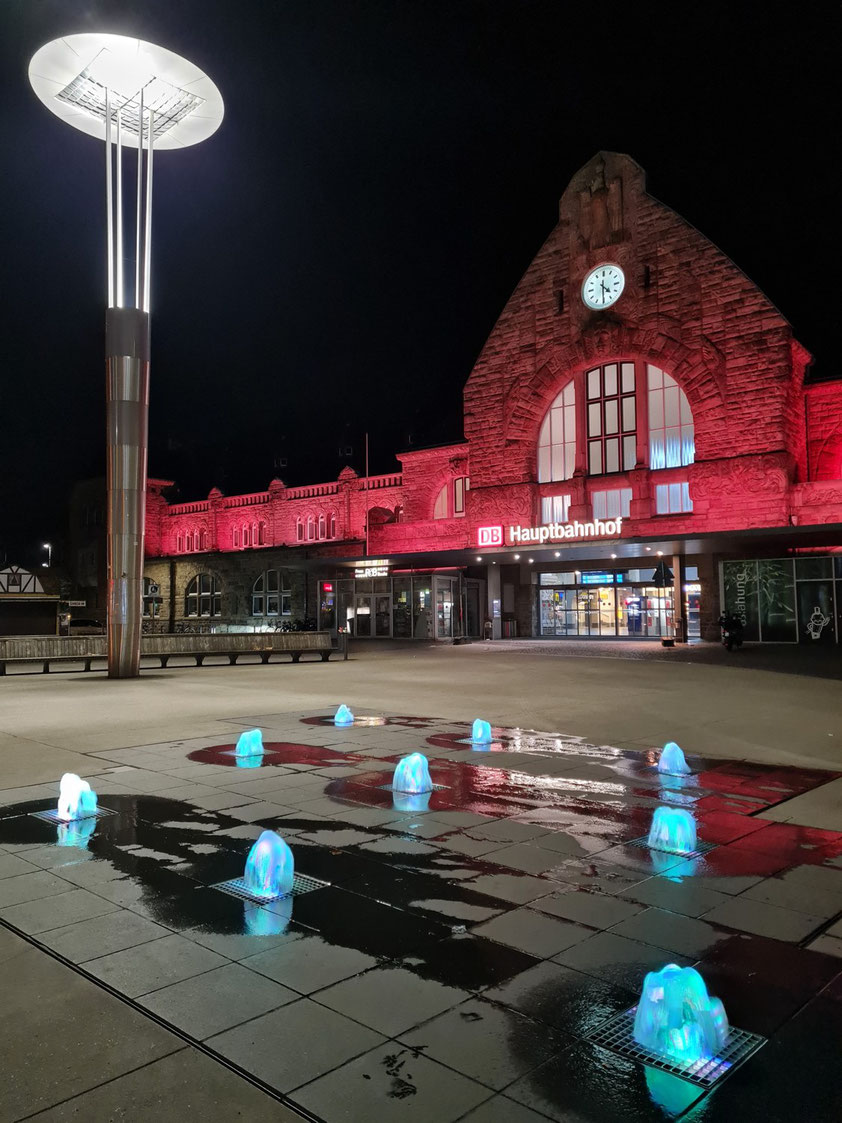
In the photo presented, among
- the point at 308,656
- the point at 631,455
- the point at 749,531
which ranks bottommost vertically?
the point at 308,656

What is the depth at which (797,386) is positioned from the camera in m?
34.3

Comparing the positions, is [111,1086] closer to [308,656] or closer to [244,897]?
[244,897]

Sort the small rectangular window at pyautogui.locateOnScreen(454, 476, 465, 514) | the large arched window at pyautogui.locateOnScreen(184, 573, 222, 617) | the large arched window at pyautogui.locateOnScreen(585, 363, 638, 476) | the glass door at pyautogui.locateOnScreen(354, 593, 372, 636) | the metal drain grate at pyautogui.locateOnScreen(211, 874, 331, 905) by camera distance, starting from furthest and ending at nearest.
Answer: the large arched window at pyautogui.locateOnScreen(184, 573, 222, 617) < the small rectangular window at pyautogui.locateOnScreen(454, 476, 465, 514) < the glass door at pyautogui.locateOnScreen(354, 593, 372, 636) < the large arched window at pyautogui.locateOnScreen(585, 363, 638, 476) < the metal drain grate at pyautogui.locateOnScreen(211, 874, 331, 905)

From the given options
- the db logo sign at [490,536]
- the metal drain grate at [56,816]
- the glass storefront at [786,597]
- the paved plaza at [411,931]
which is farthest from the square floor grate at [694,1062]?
the db logo sign at [490,536]

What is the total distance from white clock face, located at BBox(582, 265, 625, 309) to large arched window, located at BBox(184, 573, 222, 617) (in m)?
29.2

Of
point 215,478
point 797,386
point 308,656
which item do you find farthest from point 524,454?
point 215,478

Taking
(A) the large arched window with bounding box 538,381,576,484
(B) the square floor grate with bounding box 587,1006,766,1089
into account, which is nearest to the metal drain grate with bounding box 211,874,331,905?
(B) the square floor grate with bounding box 587,1006,766,1089

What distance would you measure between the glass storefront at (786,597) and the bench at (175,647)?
16.8 metres

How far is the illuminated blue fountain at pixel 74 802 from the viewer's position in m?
6.95

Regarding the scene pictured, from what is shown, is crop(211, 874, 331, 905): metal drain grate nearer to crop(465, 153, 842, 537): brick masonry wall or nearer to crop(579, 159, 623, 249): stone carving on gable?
crop(465, 153, 842, 537): brick masonry wall

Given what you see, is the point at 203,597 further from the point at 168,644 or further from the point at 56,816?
the point at 56,816

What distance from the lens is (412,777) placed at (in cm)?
801

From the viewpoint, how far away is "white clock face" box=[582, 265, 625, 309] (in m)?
38.0

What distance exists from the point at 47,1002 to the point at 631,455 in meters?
36.5
